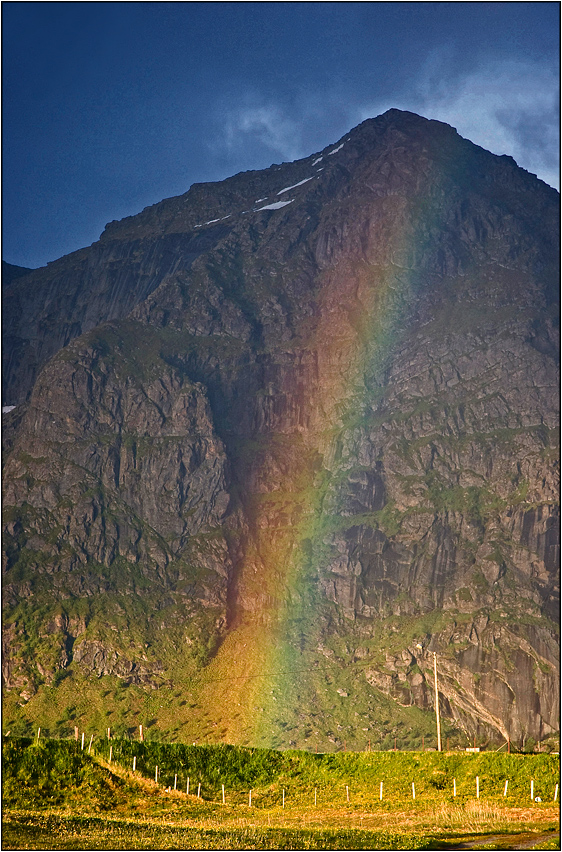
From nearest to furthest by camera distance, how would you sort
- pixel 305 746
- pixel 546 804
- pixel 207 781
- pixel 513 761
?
pixel 546 804 → pixel 513 761 → pixel 207 781 → pixel 305 746

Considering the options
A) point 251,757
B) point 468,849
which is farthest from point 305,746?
Answer: point 468,849

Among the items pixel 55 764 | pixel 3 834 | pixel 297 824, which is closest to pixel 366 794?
pixel 297 824

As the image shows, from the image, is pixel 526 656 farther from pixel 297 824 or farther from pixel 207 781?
pixel 297 824

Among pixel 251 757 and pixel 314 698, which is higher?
pixel 251 757

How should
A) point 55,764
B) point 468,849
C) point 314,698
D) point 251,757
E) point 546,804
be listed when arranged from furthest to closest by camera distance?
point 314,698 < point 251,757 < point 55,764 < point 546,804 < point 468,849

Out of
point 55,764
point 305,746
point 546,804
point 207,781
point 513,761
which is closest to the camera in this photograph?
point 546,804

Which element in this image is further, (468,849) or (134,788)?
(134,788)

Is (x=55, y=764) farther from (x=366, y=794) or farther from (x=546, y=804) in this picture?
(x=546, y=804)
